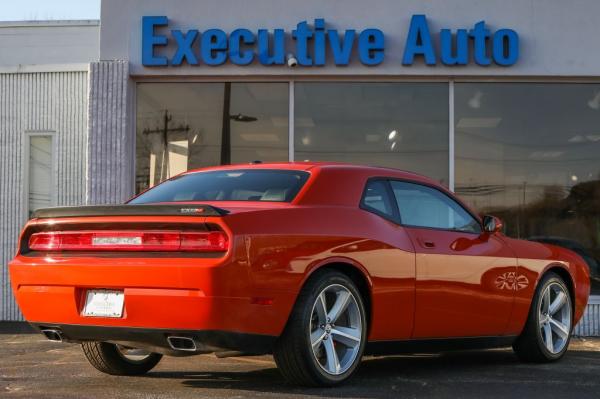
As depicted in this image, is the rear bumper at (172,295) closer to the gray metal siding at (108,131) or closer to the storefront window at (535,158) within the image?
the gray metal siding at (108,131)

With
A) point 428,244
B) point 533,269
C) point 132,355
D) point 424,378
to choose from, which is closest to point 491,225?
point 533,269

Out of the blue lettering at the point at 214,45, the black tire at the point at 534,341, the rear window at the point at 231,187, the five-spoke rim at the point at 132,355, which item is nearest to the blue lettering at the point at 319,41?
Result: the blue lettering at the point at 214,45

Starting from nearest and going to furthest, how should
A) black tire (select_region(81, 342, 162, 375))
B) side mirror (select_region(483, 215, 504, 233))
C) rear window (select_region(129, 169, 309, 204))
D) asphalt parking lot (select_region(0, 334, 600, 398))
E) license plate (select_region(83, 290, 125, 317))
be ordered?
license plate (select_region(83, 290, 125, 317)) → asphalt parking lot (select_region(0, 334, 600, 398)) → rear window (select_region(129, 169, 309, 204)) → black tire (select_region(81, 342, 162, 375)) → side mirror (select_region(483, 215, 504, 233))

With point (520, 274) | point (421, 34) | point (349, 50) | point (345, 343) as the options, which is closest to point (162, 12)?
point (349, 50)

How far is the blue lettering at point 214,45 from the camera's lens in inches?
423

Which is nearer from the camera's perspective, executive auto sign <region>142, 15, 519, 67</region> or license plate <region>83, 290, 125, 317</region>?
license plate <region>83, 290, 125, 317</region>

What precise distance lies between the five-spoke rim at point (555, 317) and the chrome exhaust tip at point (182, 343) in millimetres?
3242

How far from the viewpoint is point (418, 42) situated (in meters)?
10.7

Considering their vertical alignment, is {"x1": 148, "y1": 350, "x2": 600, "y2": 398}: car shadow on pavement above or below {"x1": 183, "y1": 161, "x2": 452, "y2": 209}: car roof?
below

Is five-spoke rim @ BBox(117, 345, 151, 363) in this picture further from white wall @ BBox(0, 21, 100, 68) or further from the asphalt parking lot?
white wall @ BBox(0, 21, 100, 68)

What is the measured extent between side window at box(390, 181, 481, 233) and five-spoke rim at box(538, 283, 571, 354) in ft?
3.18

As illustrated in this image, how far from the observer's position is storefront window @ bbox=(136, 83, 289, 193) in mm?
10977

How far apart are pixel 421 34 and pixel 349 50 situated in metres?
0.85

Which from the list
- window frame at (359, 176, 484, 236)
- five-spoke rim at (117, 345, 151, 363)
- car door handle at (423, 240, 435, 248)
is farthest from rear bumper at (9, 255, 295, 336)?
car door handle at (423, 240, 435, 248)
